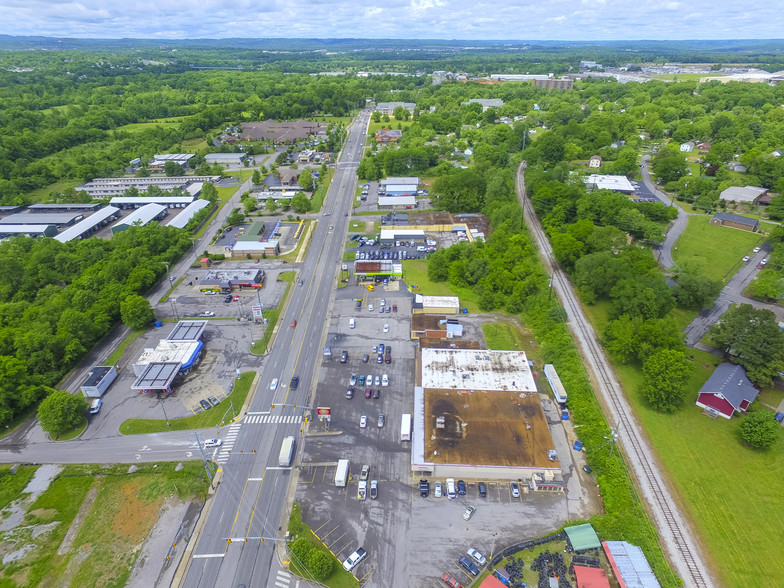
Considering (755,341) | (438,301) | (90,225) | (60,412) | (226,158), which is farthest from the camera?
(226,158)

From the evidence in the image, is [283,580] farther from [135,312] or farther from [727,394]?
[727,394]

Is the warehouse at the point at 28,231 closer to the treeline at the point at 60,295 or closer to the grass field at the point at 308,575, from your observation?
the treeline at the point at 60,295

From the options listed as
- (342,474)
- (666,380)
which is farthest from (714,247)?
(342,474)

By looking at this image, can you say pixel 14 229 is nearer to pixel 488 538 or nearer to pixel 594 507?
pixel 488 538

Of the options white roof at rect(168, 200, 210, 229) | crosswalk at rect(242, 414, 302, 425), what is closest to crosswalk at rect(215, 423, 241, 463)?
crosswalk at rect(242, 414, 302, 425)

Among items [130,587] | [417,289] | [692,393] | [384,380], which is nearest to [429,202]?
[417,289]

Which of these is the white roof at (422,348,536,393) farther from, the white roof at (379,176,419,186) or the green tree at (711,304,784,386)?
the white roof at (379,176,419,186)
